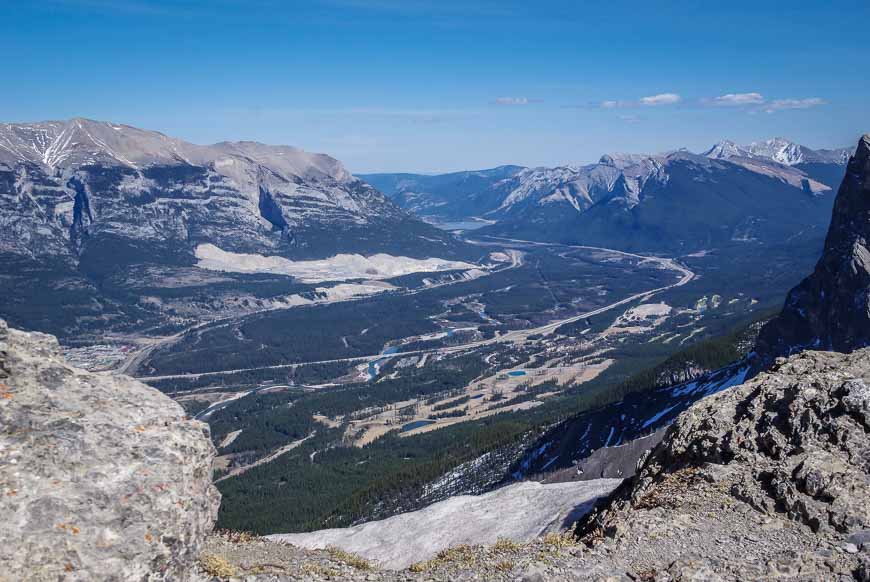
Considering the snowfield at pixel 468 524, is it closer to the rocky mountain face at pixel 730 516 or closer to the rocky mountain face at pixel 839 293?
the rocky mountain face at pixel 730 516

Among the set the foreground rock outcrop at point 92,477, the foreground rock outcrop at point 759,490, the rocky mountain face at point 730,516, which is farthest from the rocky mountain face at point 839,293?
the foreground rock outcrop at point 92,477

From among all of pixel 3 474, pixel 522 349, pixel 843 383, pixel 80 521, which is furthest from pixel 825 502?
pixel 522 349

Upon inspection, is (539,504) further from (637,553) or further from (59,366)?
(59,366)

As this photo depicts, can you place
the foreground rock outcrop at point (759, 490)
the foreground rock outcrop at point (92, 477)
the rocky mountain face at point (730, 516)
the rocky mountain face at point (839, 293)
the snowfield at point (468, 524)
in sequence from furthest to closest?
the rocky mountain face at point (839, 293)
the snowfield at point (468, 524)
the foreground rock outcrop at point (759, 490)
the rocky mountain face at point (730, 516)
the foreground rock outcrop at point (92, 477)

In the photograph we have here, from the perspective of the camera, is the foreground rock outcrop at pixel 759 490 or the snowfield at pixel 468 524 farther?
the snowfield at pixel 468 524

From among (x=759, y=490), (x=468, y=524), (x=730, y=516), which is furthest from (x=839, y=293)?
(x=730, y=516)

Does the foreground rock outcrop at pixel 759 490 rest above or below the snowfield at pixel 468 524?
above

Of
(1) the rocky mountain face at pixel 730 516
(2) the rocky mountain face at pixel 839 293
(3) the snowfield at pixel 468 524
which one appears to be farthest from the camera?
(2) the rocky mountain face at pixel 839 293

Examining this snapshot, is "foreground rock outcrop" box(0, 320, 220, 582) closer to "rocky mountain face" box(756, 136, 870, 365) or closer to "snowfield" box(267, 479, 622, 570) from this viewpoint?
"snowfield" box(267, 479, 622, 570)
